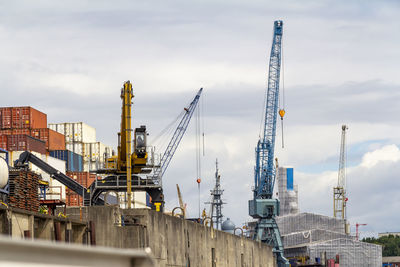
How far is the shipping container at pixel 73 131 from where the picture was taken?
109 m

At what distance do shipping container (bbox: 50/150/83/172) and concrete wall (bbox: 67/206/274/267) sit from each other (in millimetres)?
31391

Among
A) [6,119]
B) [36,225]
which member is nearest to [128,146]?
[36,225]

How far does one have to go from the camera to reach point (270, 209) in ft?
464

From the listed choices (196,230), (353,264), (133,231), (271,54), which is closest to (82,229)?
(133,231)

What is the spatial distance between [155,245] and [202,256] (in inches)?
532

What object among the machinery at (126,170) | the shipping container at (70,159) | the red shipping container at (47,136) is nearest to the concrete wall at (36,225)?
the machinery at (126,170)

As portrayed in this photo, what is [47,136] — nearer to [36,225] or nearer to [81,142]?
[81,142]

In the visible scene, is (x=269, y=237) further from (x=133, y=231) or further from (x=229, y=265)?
(x=133, y=231)

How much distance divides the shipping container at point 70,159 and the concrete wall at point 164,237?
31391 mm

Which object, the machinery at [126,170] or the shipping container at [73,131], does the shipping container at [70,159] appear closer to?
the shipping container at [73,131]

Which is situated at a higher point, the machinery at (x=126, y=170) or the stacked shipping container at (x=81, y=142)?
the stacked shipping container at (x=81, y=142)

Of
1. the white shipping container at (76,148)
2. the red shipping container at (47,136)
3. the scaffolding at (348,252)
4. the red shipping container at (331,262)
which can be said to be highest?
the white shipping container at (76,148)

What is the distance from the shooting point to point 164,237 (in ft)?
133

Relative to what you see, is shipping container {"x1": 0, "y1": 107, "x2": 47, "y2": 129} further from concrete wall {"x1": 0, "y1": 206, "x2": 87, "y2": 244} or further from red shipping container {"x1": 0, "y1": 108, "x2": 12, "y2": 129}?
concrete wall {"x1": 0, "y1": 206, "x2": 87, "y2": 244}
